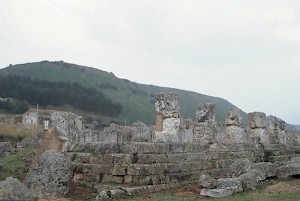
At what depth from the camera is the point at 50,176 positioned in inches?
420

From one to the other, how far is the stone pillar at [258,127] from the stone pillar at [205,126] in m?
4.19

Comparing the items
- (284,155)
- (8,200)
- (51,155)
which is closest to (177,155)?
(51,155)

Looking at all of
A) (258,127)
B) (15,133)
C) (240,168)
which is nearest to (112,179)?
(240,168)

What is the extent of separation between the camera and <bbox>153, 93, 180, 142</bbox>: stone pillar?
1498 centimetres

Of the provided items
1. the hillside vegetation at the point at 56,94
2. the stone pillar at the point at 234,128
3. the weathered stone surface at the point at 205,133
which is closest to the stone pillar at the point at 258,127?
the stone pillar at the point at 234,128

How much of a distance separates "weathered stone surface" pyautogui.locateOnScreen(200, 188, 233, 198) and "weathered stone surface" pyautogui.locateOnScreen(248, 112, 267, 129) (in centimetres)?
981

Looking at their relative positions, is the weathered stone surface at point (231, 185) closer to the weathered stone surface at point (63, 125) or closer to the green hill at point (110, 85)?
the weathered stone surface at point (63, 125)

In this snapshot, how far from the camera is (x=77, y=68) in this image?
389ft

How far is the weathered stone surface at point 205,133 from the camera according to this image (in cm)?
1658

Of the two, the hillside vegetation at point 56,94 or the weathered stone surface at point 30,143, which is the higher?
the hillside vegetation at point 56,94

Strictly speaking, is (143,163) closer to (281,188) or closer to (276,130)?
(281,188)

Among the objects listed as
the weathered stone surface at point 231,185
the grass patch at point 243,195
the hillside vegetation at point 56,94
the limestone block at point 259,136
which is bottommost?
the grass patch at point 243,195

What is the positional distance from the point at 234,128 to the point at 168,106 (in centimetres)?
509

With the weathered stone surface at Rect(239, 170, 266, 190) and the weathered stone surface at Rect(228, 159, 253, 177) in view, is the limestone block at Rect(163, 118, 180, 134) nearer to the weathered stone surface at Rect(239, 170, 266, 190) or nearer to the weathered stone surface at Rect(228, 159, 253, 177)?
the weathered stone surface at Rect(228, 159, 253, 177)
